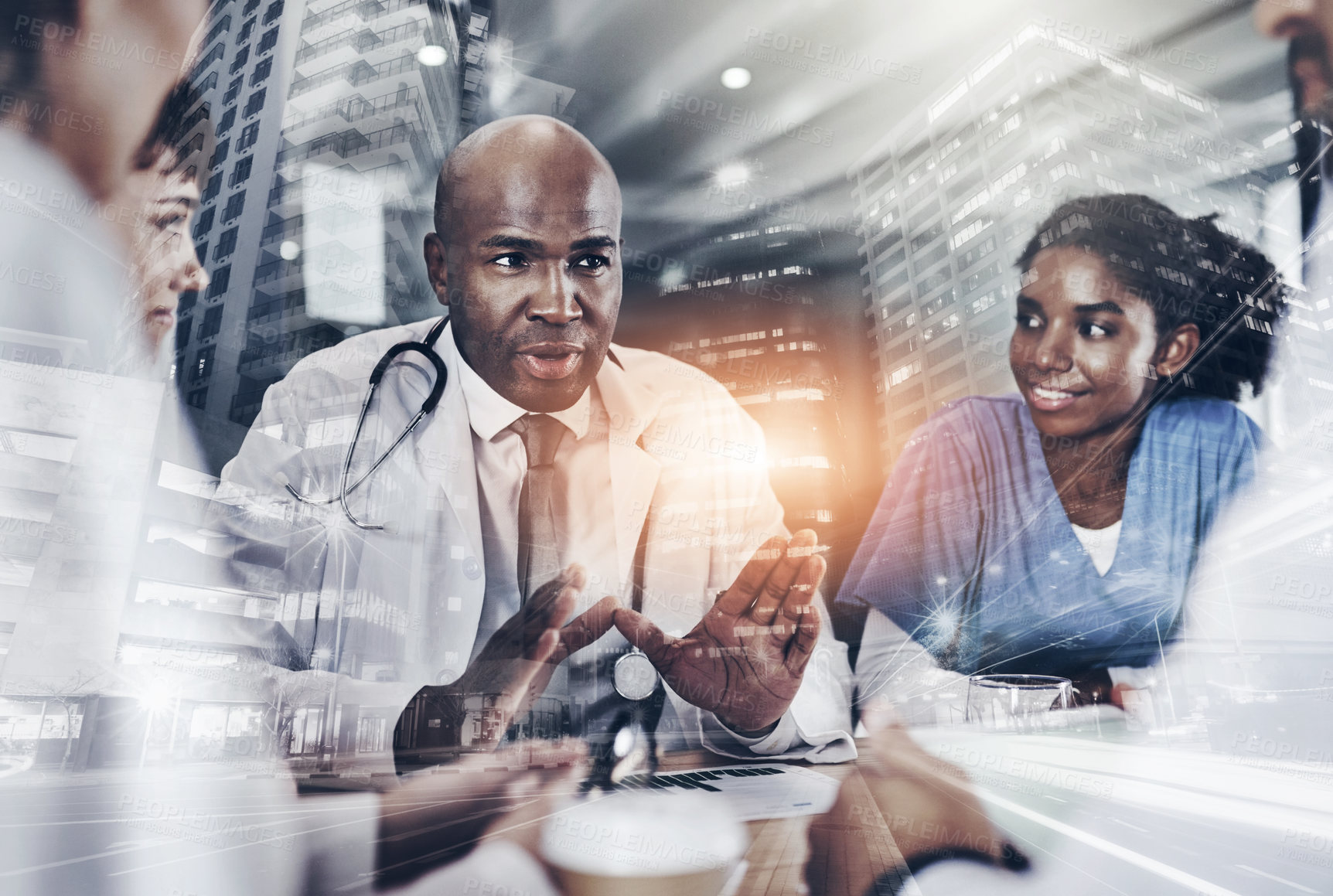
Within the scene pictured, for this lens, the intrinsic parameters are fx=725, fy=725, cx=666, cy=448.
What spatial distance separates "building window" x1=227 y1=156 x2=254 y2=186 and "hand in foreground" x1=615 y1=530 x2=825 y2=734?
8.92ft

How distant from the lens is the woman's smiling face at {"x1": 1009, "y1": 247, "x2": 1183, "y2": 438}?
11.2 ft

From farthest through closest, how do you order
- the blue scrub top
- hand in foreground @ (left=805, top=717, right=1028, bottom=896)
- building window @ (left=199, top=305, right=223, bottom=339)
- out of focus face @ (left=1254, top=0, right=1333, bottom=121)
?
out of focus face @ (left=1254, top=0, right=1333, bottom=121)
building window @ (left=199, top=305, right=223, bottom=339)
the blue scrub top
hand in foreground @ (left=805, top=717, right=1028, bottom=896)

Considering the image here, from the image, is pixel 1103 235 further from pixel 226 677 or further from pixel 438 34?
pixel 226 677

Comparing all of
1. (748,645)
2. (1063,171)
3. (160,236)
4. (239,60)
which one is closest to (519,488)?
(748,645)

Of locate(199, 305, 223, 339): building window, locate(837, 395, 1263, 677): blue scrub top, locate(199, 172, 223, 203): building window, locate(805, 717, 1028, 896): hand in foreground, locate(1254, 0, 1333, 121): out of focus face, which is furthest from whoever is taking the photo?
locate(1254, 0, 1333, 121): out of focus face

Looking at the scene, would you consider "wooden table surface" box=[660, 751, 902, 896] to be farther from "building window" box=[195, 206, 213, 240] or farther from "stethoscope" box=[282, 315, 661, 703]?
"building window" box=[195, 206, 213, 240]

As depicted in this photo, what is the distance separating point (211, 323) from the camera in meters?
3.35

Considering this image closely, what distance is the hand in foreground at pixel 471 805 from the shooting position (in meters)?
2.65

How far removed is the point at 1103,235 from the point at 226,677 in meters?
4.37

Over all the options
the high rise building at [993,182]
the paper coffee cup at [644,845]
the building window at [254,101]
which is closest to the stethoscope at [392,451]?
the paper coffee cup at [644,845]

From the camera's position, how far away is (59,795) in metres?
2.84

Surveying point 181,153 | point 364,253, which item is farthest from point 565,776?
point 181,153

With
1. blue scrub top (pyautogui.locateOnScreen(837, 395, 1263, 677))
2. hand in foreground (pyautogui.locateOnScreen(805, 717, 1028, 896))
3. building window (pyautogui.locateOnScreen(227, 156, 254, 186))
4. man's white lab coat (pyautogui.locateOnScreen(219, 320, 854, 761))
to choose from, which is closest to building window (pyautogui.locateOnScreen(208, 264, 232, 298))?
building window (pyautogui.locateOnScreen(227, 156, 254, 186))

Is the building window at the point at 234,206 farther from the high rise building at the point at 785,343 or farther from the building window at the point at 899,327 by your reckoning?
the building window at the point at 899,327
